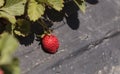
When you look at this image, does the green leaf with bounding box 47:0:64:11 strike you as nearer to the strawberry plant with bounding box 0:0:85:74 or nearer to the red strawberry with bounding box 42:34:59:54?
the strawberry plant with bounding box 0:0:85:74

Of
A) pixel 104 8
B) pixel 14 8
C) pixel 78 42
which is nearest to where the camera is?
pixel 14 8

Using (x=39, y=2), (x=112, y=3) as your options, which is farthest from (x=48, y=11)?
(x=112, y=3)

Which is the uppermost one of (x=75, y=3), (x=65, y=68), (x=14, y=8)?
(x=14, y=8)

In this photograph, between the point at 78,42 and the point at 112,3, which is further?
the point at 112,3

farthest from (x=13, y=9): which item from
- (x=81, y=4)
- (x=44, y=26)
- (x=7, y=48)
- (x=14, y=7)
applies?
(x=7, y=48)

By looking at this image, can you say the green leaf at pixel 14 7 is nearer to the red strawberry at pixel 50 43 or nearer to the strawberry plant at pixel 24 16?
the strawberry plant at pixel 24 16

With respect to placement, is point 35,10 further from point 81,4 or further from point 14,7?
point 81,4

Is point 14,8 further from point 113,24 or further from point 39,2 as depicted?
point 113,24
